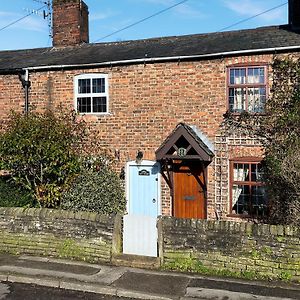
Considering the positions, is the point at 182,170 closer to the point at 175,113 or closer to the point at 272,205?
the point at 175,113

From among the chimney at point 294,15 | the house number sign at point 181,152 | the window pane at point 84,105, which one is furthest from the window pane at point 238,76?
the window pane at point 84,105

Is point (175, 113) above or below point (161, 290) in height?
above

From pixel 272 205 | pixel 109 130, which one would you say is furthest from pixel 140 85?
pixel 272 205

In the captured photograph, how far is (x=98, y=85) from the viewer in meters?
14.2

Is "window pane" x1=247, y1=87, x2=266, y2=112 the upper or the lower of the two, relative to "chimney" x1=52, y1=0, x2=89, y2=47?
lower

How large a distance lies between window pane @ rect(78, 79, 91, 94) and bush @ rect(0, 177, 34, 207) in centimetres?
385

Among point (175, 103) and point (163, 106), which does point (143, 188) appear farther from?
point (175, 103)

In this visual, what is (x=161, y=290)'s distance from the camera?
7.84m

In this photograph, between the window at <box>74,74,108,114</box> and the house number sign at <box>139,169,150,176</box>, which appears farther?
the window at <box>74,74,108,114</box>

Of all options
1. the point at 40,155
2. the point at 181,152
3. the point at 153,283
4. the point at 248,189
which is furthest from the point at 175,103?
the point at 153,283

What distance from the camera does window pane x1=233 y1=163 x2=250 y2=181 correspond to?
12.5 meters

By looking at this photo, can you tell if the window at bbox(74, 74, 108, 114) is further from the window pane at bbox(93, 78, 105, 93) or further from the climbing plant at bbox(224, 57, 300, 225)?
the climbing plant at bbox(224, 57, 300, 225)

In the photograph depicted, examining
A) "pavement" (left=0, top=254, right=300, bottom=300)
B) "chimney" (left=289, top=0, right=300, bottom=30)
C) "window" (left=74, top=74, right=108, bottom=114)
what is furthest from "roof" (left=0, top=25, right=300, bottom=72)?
"pavement" (left=0, top=254, right=300, bottom=300)

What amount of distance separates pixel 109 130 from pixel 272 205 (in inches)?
226
